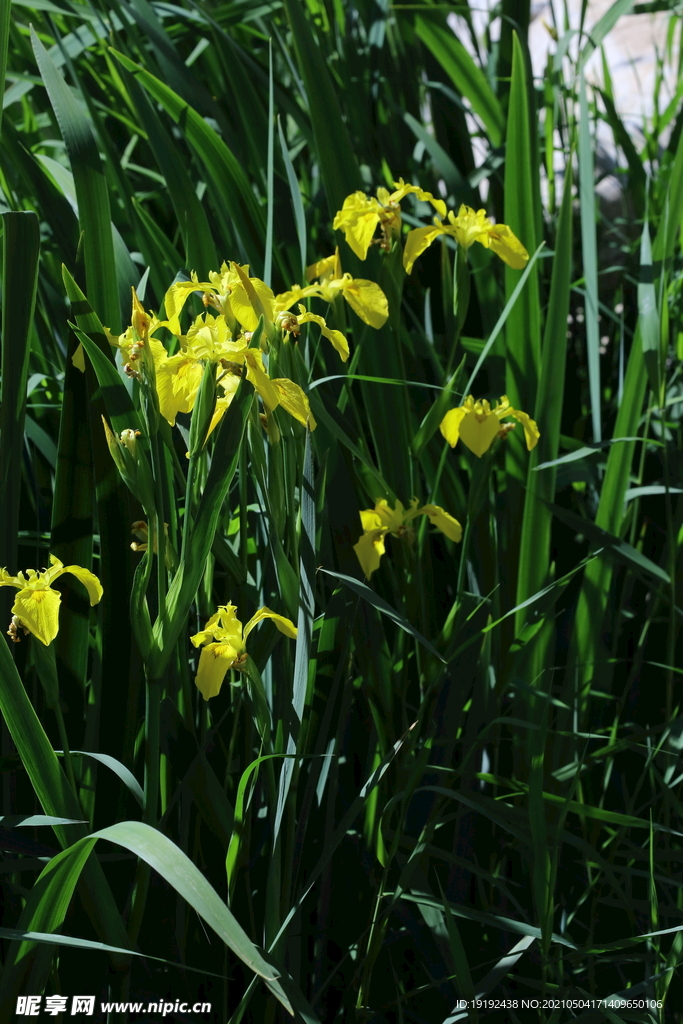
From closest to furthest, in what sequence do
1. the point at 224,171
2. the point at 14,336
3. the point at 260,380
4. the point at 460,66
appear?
1. the point at 260,380
2. the point at 14,336
3. the point at 224,171
4. the point at 460,66

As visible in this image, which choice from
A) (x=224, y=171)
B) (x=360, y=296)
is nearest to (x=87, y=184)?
(x=224, y=171)

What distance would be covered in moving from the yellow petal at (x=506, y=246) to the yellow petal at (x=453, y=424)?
5.7 inches

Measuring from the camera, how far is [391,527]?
0.56 metres

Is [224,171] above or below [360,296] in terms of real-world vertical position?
above

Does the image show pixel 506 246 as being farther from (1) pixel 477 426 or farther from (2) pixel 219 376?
(2) pixel 219 376

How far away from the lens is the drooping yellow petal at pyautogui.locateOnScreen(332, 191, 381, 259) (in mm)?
597

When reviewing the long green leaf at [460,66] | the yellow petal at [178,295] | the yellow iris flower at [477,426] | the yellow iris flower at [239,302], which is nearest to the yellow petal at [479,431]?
the yellow iris flower at [477,426]

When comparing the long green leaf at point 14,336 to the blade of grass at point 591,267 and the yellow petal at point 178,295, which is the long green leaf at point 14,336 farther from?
the blade of grass at point 591,267

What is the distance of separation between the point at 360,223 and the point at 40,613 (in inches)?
15.2

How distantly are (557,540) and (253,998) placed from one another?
603mm

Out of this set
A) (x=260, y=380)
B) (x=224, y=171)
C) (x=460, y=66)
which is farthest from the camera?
(x=460, y=66)

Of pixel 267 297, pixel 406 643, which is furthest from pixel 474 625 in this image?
pixel 267 297

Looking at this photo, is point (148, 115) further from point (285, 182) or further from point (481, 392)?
point (481, 392)

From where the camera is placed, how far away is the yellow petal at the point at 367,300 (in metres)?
0.56
